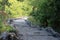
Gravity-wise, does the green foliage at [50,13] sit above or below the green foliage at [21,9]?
above

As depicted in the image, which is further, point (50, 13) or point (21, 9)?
point (21, 9)

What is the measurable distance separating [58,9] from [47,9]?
1.15m

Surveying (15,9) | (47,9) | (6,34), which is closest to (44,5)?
(47,9)

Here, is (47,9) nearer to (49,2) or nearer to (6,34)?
(49,2)

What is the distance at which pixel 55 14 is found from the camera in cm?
1482

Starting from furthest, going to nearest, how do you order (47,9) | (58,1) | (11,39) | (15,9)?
(15,9) < (47,9) < (58,1) < (11,39)

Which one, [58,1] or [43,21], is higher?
[58,1]

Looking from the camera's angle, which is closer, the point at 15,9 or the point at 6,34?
the point at 6,34

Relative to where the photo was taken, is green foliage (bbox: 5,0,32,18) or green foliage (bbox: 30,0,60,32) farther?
green foliage (bbox: 5,0,32,18)

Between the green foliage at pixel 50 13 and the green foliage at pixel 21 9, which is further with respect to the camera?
the green foliage at pixel 21 9

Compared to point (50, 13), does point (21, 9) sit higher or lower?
lower

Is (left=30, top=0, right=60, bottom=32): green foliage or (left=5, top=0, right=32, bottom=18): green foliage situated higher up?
(left=30, top=0, right=60, bottom=32): green foliage

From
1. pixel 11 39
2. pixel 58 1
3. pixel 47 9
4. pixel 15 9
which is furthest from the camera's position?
pixel 15 9

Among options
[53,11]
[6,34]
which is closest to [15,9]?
[53,11]
